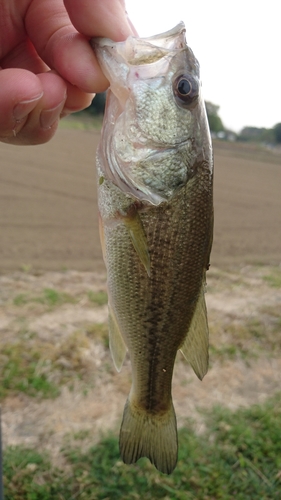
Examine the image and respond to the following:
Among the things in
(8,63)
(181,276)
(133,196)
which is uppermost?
(8,63)

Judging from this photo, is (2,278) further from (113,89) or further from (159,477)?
(113,89)

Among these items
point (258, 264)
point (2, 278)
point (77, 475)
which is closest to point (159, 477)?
point (77, 475)

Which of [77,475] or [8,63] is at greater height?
[8,63]

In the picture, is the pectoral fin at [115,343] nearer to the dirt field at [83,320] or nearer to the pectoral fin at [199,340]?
the pectoral fin at [199,340]

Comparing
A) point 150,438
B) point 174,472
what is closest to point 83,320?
point 174,472

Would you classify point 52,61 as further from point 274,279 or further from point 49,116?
point 274,279

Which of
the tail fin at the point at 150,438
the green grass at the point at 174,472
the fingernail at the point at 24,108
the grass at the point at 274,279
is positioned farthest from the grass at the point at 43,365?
the grass at the point at 274,279
